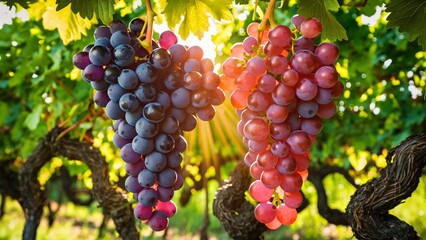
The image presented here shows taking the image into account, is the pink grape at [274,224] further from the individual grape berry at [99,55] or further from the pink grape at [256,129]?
the individual grape berry at [99,55]

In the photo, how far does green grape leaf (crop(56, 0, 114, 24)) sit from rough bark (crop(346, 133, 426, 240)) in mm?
961

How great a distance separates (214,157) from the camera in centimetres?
491

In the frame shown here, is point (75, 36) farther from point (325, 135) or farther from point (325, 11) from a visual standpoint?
point (325, 135)

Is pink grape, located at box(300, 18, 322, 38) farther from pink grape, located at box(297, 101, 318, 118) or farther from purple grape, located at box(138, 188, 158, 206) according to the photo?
purple grape, located at box(138, 188, 158, 206)

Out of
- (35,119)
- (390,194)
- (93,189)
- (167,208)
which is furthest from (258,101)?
(35,119)

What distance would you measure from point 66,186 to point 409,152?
7037 mm

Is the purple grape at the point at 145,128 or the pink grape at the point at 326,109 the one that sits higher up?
the pink grape at the point at 326,109

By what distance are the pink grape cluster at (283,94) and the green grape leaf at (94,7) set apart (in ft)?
1.05

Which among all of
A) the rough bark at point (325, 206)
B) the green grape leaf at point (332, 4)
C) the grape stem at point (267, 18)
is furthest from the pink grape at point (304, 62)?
the rough bark at point (325, 206)

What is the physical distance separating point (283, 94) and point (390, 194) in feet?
2.27

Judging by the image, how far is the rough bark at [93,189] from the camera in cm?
243

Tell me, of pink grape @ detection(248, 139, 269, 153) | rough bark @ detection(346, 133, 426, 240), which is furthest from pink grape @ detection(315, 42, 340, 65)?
rough bark @ detection(346, 133, 426, 240)

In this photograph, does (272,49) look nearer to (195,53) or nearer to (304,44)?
(304,44)

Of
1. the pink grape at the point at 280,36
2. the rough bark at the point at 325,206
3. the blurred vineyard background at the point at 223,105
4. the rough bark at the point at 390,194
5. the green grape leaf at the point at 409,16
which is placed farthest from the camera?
the rough bark at the point at 325,206
